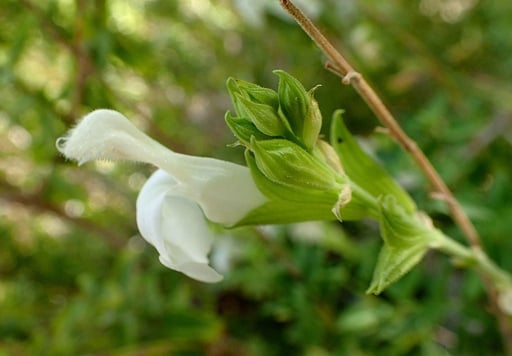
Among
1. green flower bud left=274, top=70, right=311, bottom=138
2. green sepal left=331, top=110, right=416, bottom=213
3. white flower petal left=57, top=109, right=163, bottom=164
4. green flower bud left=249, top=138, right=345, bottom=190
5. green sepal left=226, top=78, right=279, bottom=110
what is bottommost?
green sepal left=331, top=110, right=416, bottom=213

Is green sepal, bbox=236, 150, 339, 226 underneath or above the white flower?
underneath

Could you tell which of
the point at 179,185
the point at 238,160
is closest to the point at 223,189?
the point at 179,185

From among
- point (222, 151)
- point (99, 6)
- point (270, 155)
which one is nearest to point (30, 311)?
point (222, 151)

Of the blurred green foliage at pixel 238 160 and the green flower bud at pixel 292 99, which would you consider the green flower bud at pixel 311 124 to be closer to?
the green flower bud at pixel 292 99

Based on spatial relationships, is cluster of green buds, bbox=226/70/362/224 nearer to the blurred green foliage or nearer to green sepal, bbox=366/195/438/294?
green sepal, bbox=366/195/438/294

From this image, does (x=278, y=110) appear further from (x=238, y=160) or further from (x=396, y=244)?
(x=238, y=160)

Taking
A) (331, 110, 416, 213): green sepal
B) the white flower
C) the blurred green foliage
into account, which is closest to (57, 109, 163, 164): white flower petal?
the white flower

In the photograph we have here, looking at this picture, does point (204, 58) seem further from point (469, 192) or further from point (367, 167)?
point (367, 167)

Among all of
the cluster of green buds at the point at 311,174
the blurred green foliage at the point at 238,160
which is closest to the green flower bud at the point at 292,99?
the cluster of green buds at the point at 311,174

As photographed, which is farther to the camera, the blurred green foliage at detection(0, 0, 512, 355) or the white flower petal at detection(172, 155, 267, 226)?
the blurred green foliage at detection(0, 0, 512, 355)
